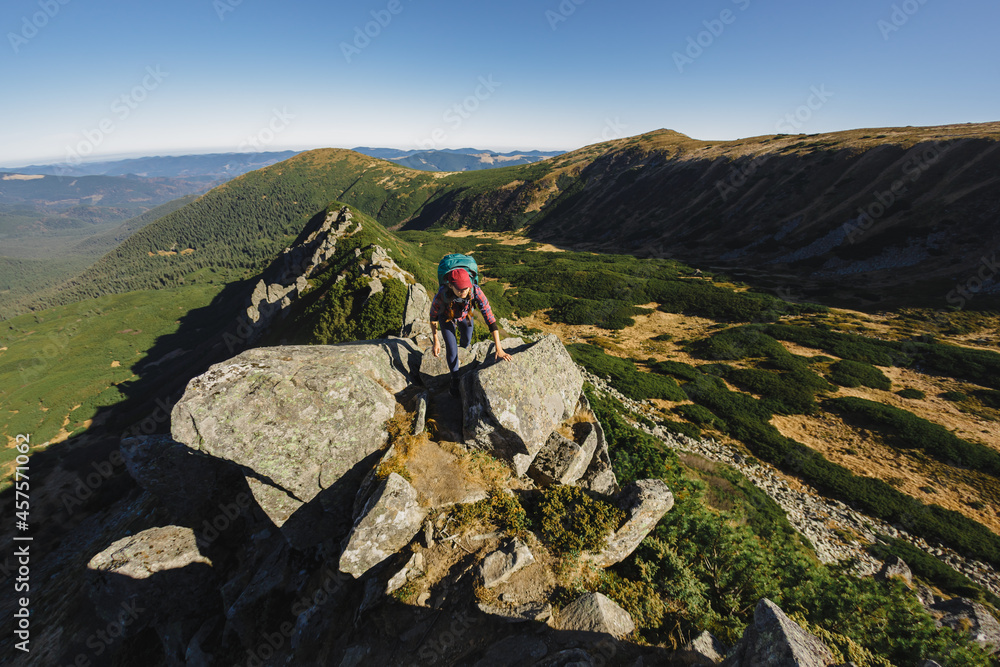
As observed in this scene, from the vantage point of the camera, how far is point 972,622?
438 inches

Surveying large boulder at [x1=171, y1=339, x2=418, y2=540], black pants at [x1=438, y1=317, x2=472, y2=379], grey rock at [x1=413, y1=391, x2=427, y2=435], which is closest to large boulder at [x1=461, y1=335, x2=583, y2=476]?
black pants at [x1=438, y1=317, x2=472, y2=379]

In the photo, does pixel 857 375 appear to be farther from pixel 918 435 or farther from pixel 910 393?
pixel 918 435

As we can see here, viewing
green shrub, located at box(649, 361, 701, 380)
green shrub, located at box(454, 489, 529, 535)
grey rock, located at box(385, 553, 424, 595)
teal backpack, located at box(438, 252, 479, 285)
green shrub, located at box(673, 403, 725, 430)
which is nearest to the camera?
grey rock, located at box(385, 553, 424, 595)

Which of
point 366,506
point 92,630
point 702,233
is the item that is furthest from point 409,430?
point 702,233

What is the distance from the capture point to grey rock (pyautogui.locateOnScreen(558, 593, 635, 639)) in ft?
22.5

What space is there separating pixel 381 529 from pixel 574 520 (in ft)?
15.9

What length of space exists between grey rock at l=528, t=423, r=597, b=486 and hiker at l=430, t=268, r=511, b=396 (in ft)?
9.99

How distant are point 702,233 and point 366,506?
344ft

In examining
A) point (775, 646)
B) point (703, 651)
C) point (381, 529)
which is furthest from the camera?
point (381, 529)

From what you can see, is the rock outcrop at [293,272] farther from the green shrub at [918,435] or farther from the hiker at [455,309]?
the green shrub at [918,435]

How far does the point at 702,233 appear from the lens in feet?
297

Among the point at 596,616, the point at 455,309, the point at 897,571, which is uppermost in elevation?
the point at 455,309

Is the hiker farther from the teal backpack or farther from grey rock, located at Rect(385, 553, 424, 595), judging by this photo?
grey rock, located at Rect(385, 553, 424, 595)

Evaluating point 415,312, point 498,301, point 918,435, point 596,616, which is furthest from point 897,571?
point 498,301
